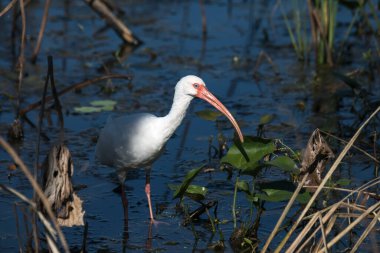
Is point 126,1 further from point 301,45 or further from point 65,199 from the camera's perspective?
point 65,199

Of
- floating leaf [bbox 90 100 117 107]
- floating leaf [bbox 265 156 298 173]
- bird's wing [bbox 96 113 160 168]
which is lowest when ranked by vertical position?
floating leaf [bbox 90 100 117 107]

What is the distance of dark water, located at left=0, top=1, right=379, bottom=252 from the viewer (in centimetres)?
579

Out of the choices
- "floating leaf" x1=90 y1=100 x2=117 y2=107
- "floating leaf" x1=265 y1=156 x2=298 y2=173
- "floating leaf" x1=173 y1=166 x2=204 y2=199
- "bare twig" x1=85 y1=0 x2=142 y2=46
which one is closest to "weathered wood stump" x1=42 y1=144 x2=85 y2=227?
"floating leaf" x1=173 y1=166 x2=204 y2=199

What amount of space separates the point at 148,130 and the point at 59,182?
129 cm

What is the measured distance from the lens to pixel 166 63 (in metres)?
9.33

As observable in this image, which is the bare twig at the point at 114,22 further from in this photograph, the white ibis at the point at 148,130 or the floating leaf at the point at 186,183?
→ the floating leaf at the point at 186,183

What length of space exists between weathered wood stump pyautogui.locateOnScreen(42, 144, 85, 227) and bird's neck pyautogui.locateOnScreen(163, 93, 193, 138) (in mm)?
1251

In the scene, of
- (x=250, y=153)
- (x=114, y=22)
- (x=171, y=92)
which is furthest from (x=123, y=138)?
(x=114, y=22)

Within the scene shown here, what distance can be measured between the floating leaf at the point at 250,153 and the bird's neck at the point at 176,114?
2.35 ft

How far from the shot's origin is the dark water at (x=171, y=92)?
5.79 metres

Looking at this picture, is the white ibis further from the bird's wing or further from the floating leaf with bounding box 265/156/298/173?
the floating leaf with bounding box 265/156/298/173

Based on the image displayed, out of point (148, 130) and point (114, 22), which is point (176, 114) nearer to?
point (148, 130)

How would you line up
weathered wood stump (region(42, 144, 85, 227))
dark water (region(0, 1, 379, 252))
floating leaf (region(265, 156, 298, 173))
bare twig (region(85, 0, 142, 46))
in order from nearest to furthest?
weathered wood stump (region(42, 144, 85, 227))
floating leaf (region(265, 156, 298, 173))
dark water (region(0, 1, 379, 252))
bare twig (region(85, 0, 142, 46))

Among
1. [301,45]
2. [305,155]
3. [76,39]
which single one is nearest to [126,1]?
[76,39]
